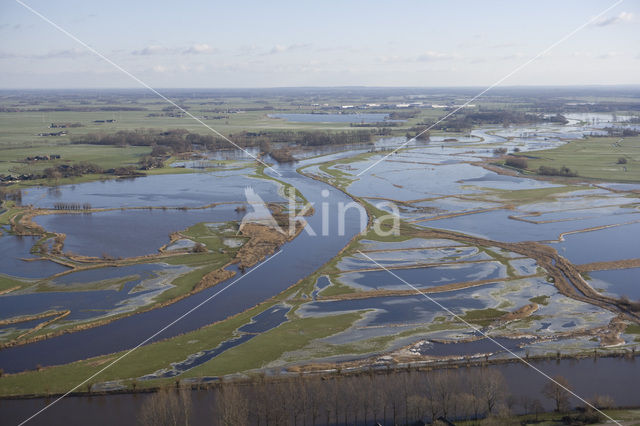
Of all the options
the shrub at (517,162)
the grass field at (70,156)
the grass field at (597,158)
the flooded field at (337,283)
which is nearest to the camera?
the flooded field at (337,283)

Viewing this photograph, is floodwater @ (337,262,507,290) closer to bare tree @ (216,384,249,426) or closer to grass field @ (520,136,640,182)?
bare tree @ (216,384,249,426)

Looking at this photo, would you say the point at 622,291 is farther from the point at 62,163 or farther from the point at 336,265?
the point at 62,163

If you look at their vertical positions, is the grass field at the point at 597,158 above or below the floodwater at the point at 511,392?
above

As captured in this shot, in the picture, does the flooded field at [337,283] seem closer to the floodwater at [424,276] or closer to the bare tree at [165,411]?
the floodwater at [424,276]

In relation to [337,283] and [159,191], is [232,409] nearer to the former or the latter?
[337,283]

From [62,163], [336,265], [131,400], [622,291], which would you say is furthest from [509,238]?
[62,163]

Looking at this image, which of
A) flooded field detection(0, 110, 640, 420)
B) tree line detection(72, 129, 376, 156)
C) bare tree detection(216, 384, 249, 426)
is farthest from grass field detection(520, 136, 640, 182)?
bare tree detection(216, 384, 249, 426)

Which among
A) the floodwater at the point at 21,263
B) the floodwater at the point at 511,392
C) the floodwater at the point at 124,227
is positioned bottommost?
the floodwater at the point at 511,392

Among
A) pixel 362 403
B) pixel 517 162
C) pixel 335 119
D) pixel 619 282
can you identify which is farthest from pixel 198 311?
pixel 335 119

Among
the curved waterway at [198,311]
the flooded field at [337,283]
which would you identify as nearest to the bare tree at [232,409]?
the flooded field at [337,283]
